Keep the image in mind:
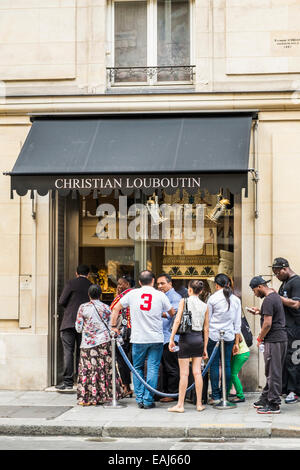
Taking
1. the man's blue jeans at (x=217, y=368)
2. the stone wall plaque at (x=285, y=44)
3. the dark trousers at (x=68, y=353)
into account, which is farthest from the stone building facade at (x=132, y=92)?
the man's blue jeans at (x=217, y=368)

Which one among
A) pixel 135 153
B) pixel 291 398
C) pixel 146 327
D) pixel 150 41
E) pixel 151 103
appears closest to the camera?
pixel 146 327

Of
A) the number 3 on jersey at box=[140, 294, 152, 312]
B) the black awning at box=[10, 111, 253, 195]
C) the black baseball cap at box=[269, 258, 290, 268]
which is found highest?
the black awning at box=[10, 111, 253, 195]

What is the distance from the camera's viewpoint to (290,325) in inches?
441

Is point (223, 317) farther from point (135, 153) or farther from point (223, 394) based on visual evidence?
point (135, 153)

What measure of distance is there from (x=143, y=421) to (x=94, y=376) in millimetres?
1561

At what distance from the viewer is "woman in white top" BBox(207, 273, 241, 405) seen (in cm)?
1087

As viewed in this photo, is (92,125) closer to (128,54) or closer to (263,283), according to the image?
(128,54)

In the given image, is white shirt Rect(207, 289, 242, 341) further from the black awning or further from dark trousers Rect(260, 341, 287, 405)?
the black awning

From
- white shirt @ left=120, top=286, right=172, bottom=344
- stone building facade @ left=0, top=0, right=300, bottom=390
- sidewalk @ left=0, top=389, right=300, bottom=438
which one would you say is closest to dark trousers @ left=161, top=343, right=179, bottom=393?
sidewalk @ left=0, top=389, right=300, bottom=438

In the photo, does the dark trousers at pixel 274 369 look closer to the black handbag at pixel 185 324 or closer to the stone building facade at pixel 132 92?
the black handbag at pixel 185 324

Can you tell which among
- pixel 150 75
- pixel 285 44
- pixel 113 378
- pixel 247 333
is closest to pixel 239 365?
pixel 247 333

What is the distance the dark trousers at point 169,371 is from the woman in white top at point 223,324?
0.66 metres

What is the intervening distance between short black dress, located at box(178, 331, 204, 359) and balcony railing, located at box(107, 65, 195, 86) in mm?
4688

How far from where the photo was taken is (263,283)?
1030 cm
